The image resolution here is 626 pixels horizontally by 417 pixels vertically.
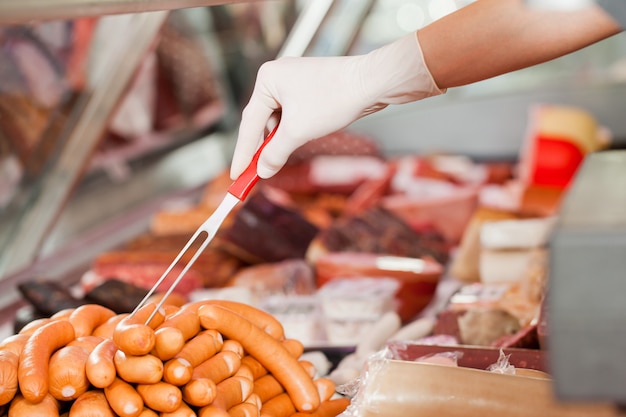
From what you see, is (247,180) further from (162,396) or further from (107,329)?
(162,396)

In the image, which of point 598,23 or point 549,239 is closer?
point 549,239

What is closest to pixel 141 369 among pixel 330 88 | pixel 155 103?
pixel 330 88

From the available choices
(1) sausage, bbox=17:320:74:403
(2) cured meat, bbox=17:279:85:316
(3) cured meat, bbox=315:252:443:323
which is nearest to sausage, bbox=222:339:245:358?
A: (1) sausage, bbox=17:320:74:403

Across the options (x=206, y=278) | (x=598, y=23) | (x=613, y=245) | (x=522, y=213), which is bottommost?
(x=522, y=213)

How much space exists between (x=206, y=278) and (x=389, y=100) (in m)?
1.57

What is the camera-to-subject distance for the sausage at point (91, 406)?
1524mm

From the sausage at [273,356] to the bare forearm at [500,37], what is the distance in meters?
0.70

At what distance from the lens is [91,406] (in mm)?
1531

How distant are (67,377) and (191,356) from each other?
24 cm

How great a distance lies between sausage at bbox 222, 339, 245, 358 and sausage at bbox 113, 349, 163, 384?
254 millimetres

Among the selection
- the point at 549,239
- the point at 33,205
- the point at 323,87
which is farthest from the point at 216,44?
the point at 549,239

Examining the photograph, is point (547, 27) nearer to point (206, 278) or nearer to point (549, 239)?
point (549, 239)

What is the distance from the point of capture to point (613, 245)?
3.02 ft

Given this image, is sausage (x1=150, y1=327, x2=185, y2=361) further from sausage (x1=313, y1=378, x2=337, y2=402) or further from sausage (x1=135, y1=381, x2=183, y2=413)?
sausage (x1=313, y1=378, x2=337, y2=402)
